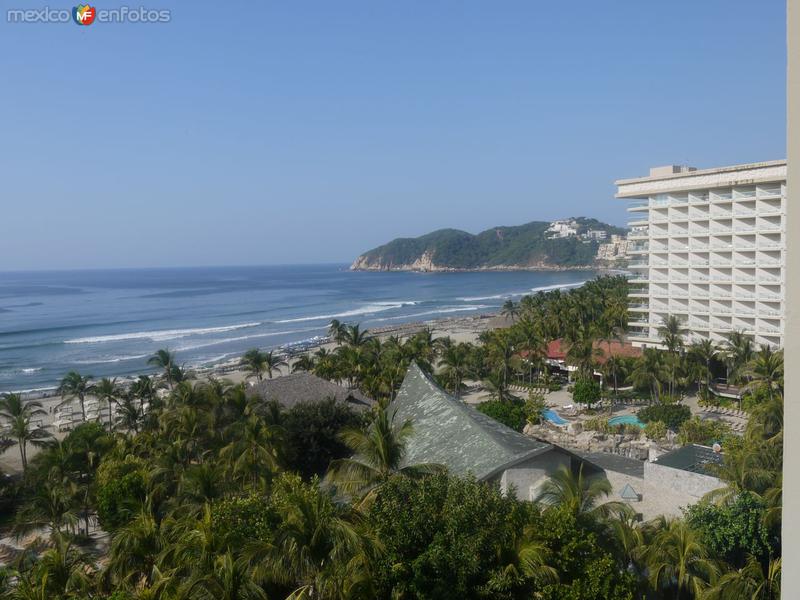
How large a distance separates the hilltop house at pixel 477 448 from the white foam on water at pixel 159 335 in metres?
63.2

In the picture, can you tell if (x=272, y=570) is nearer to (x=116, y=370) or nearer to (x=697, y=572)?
(x=697, y=572)

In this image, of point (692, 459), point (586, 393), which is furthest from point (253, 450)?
point (586, 393)

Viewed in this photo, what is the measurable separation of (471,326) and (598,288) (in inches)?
706

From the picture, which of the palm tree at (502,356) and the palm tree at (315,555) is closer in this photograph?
the palm tree at (315,555)

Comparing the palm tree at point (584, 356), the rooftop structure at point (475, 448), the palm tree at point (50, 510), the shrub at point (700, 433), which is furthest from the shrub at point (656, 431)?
the palm tree at point (50, 510)

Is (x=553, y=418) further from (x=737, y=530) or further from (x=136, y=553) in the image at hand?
(x=136, y=553)

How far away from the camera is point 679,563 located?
13.2 m

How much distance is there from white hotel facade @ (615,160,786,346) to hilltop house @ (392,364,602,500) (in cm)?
3017

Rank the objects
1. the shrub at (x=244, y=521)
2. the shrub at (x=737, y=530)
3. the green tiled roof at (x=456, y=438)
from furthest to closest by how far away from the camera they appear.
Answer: the green tiled roof at (x=456, y=438) → the shrub at (x=737, y=530) → the shrub at (x=244, y=521)

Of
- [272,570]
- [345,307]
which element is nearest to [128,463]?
[272,570]

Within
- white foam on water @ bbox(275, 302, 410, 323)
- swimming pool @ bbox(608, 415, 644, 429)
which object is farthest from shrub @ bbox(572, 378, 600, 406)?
white foam on water @ bbox(275, 302, 410, 323)

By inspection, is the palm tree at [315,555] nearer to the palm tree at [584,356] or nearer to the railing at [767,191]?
the palm tree at [584,356]

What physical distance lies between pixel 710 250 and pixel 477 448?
36312 mm

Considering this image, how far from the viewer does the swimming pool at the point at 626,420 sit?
32.8 metres
